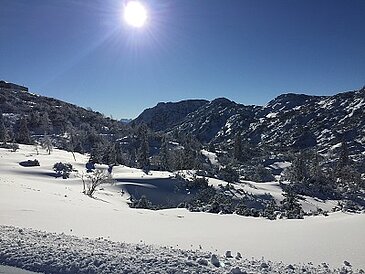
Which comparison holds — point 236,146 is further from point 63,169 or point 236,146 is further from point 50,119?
point 63,169

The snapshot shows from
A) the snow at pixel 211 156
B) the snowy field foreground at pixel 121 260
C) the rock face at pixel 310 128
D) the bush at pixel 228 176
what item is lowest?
the snowy field foreground at pixel 121 260

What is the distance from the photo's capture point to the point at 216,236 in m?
11.6

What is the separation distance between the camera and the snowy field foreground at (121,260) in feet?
23.8

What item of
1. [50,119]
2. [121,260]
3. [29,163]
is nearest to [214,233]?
[121,260]

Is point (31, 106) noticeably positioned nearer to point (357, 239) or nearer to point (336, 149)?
Result: point (336, 149)

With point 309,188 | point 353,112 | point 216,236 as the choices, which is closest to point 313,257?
point 216,236

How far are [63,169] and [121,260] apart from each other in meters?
38.3

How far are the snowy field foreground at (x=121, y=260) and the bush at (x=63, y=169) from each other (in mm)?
33417

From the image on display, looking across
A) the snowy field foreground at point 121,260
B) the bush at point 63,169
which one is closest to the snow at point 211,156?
the bush at point 63,169

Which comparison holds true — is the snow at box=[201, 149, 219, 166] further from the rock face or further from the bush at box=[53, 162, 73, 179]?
the bush at box=[53, 162, 73, 179]

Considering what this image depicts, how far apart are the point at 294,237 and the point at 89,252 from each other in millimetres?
6397

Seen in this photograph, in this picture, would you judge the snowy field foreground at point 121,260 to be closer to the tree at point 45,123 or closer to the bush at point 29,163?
the bush at point 29,163

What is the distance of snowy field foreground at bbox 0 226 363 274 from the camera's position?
23.8ft

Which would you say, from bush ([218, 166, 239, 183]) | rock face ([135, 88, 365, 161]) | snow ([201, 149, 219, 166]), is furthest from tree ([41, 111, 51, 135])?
bush ([218, 166, 239, 183])
